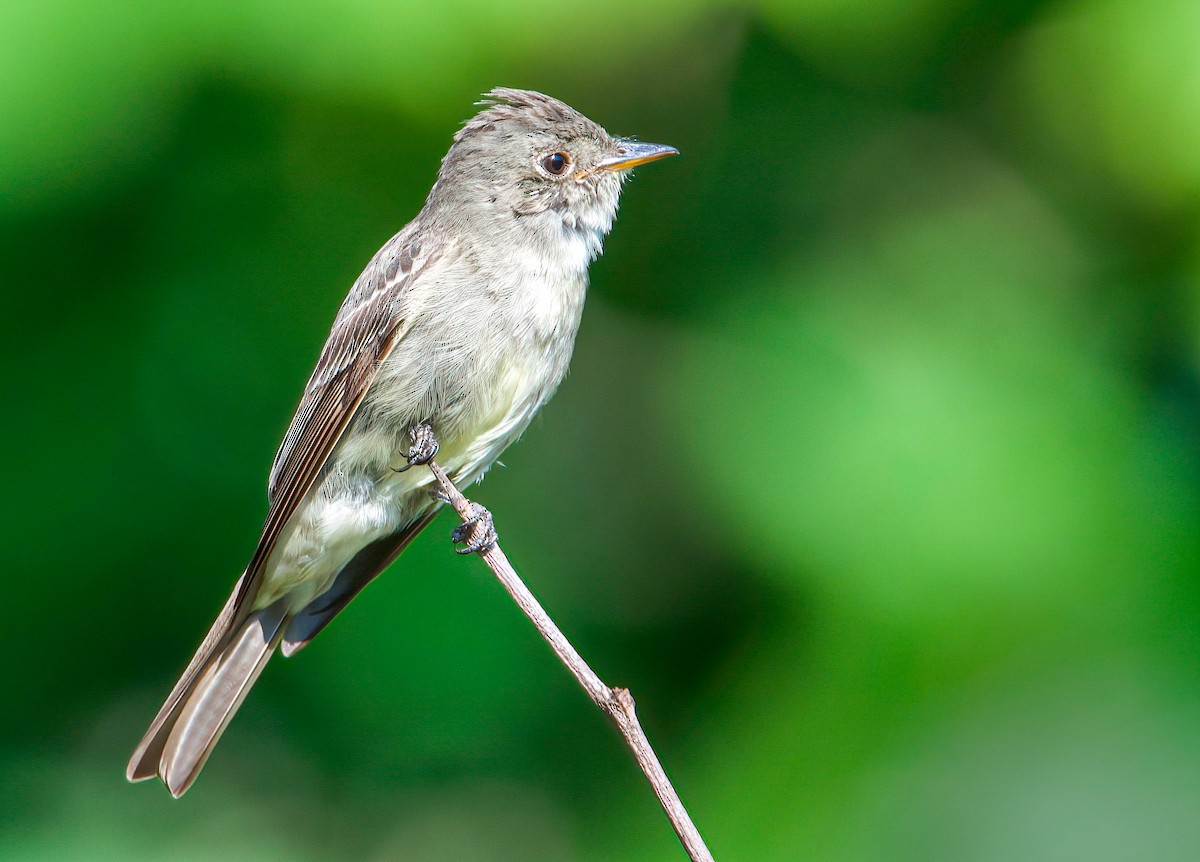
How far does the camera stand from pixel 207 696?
8.77ft

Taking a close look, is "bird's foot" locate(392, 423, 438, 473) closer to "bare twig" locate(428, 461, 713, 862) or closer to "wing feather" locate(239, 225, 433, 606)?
"wing feather" locate(239, 225, 433, 606)

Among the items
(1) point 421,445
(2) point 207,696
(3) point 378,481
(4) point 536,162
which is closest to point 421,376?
(1) point 421,445

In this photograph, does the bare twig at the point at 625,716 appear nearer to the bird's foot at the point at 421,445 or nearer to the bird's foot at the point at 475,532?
the bird's foot at the point at 475,532

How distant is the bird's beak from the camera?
2719 millimetres

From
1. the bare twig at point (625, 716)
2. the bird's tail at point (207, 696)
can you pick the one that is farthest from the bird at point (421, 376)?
the bare twig at point (625, 716)

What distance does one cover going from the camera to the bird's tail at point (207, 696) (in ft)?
8.39

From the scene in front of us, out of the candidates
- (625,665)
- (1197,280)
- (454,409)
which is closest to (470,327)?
(454,409)

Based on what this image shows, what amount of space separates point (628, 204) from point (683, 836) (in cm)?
202

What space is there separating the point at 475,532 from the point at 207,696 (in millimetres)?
729

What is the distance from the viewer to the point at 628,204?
3.12 meters

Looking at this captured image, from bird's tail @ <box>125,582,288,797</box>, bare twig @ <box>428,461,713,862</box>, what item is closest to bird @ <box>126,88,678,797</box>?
bird's tail @ <box>125,582,288,797</box>

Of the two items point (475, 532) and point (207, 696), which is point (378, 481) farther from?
point (207, 696)

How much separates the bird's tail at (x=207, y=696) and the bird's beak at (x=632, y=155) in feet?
4.16

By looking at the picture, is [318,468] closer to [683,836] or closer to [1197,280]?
[683,836]
